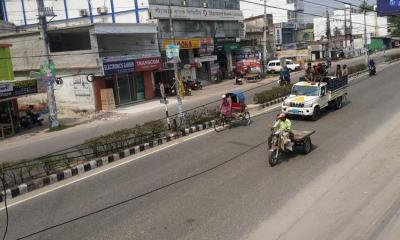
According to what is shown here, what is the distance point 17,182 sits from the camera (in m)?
12.6

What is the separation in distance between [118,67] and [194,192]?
23.4m

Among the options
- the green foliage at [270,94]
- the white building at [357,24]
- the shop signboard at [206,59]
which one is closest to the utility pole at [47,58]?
the green foliage at [270,94]

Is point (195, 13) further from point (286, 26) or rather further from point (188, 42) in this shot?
point (286, 26)

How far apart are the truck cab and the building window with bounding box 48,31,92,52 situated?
68.8 feet

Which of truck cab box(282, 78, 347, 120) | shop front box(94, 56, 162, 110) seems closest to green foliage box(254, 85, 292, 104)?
truck cab box(282, 78, 347, 120)

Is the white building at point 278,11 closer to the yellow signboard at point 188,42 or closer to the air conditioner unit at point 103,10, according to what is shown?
the yellow signboard at point 188,42

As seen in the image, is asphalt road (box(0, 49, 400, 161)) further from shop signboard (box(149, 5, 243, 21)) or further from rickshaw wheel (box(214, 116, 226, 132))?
shop signboard (box(149, 5, 243, 21))

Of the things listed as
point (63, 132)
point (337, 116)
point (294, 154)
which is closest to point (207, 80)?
point (63, 132)

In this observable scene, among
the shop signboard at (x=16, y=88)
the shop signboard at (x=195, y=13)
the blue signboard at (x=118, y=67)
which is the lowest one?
the shop signboard at (x=16, y=88)

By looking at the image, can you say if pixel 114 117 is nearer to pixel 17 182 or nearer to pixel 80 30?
pixel 80 30

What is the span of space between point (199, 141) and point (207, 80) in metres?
31.2

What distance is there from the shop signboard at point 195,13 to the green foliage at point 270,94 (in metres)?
15.8

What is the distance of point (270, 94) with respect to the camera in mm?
26250

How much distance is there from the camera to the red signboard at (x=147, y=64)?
34.9 metres
